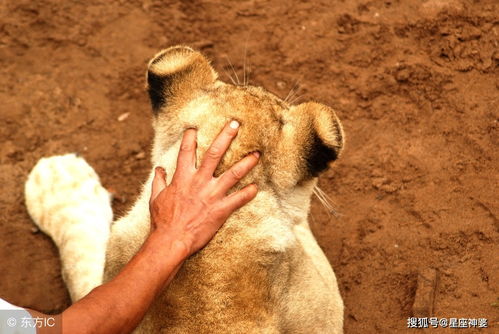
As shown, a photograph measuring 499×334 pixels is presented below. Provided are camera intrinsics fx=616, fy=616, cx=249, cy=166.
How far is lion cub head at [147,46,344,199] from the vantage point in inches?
100

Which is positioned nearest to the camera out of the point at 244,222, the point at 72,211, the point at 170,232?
the point at 170,232

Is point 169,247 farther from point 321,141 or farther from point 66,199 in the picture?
point 66,199

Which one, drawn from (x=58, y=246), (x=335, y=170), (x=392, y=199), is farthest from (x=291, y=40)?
(x=58, y=246)

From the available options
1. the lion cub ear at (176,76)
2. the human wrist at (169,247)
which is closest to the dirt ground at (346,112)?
the lion cub ear at (176,76)

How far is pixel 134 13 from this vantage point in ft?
15.6

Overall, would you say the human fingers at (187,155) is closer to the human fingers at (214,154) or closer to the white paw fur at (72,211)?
the human fingers at (214,154)

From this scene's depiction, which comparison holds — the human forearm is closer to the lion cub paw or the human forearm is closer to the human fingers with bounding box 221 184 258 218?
the human fingers with bounding box 221 184 258 218

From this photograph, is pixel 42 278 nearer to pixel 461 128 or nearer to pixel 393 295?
pixel 393 295

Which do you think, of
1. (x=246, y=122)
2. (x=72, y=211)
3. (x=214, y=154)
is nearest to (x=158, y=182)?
(x=214, y=154)

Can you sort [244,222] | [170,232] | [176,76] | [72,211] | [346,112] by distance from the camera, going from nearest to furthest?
[170,232] < [244,222] < [176,76] < [72,211] < [346,112]

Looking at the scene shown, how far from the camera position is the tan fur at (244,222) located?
2.35 meters

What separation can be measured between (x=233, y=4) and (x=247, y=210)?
8.57 ft

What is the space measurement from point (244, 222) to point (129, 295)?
54 cm

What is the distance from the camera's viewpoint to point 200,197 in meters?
2.43
